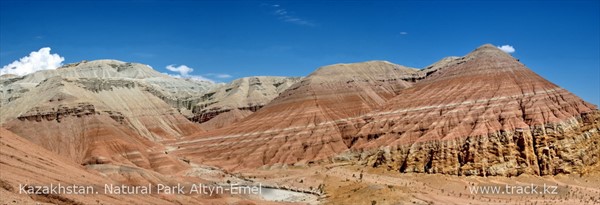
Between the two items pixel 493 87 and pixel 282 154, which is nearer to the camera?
pixel 493 87

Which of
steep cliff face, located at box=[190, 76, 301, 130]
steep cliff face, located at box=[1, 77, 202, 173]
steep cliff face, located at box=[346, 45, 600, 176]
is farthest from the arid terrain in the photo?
steep cliff face, located at box=[190, 76, 301, 130]

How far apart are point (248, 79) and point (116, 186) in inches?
5904

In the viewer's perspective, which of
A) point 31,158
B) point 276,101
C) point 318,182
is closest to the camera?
point 31,158

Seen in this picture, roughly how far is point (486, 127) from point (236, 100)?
109 meters

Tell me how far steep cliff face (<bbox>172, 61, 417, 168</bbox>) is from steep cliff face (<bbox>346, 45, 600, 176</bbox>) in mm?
→ 7285

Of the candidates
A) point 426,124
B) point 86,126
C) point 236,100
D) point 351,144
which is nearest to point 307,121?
point 351,144

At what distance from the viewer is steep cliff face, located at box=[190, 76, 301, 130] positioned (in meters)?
161

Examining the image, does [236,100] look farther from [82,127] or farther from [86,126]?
[82,127]

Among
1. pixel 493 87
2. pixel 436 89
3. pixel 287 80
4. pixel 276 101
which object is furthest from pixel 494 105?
pixel 287 80

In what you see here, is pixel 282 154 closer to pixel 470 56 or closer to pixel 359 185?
pixel 359 185

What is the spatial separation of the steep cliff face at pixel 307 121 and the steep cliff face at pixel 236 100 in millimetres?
48368

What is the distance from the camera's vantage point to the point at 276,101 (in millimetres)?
114000

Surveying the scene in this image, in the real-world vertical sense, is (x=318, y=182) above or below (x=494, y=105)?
below

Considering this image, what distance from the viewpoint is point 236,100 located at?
554ft
